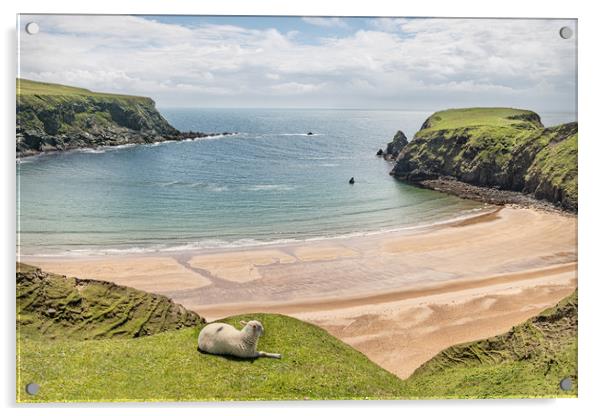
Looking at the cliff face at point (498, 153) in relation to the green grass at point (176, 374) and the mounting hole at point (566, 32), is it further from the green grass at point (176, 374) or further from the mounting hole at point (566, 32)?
the green grass at point (176, 374)

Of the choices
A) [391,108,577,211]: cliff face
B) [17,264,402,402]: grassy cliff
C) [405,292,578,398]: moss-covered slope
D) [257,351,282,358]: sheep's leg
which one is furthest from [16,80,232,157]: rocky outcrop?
[405,292,578,398]: moss-covered slope

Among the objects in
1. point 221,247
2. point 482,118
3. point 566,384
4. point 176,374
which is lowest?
point 566,384

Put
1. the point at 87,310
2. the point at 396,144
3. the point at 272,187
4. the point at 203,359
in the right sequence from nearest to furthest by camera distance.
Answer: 1. the point at 203,359
2. the point at 87,310
3. the point at 272,187
4. the point at 396,144

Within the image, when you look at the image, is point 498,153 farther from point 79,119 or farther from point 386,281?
point 79,119

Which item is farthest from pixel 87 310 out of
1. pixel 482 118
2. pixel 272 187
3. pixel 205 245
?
pixel 482 118

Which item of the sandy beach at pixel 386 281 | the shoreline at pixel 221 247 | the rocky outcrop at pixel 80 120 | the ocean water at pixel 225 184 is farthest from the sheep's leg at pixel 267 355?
the rocky outcrop at pixel 80 120

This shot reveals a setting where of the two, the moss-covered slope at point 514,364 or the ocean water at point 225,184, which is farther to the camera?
the ocean water at point 225,184

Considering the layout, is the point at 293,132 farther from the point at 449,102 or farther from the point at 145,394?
the point at 145,394
